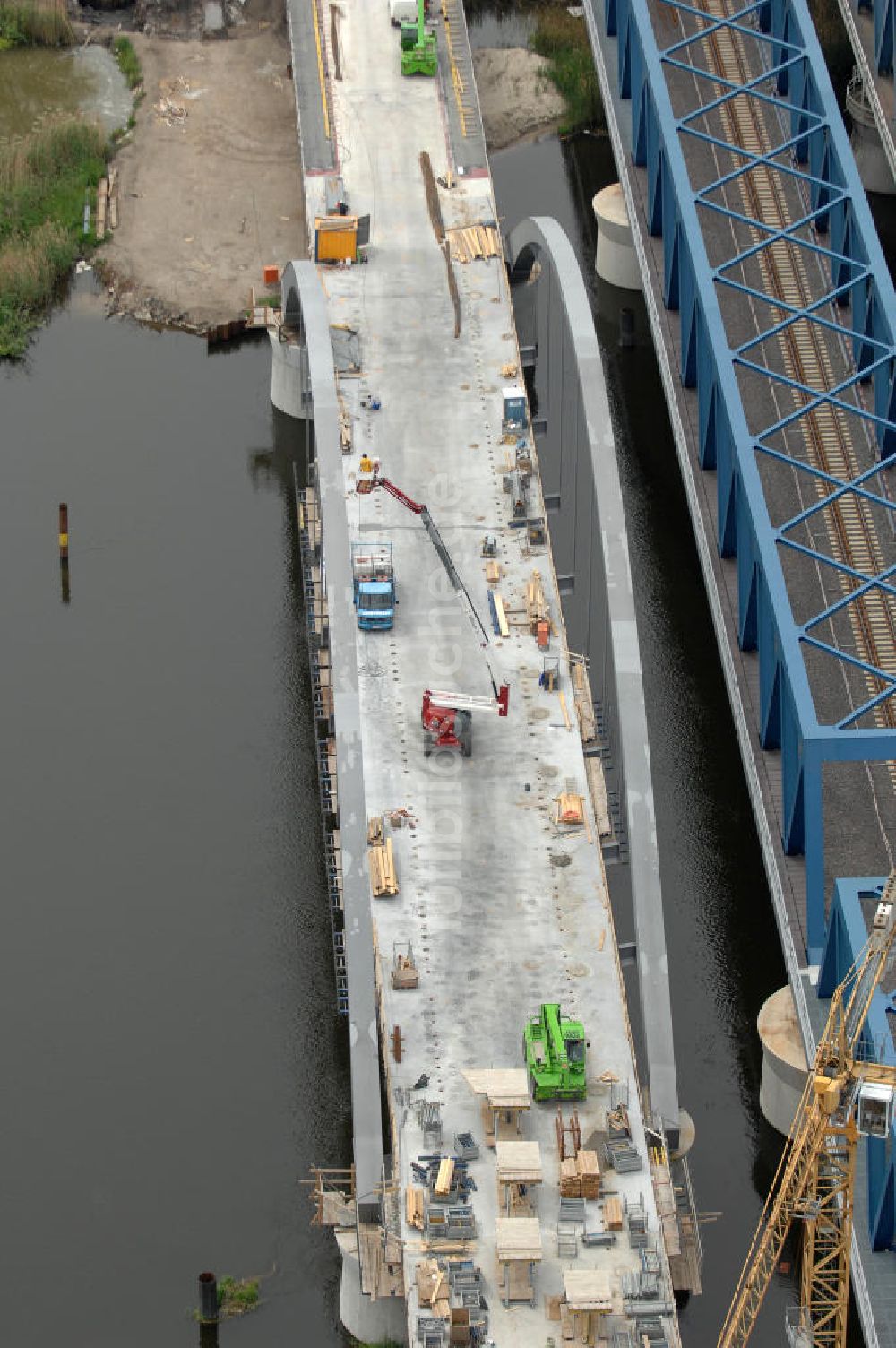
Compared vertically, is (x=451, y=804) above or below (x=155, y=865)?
above

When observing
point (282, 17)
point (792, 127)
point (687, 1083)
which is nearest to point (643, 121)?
point (792, 127)

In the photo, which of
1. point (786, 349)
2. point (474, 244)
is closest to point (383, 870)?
point (786, 349)

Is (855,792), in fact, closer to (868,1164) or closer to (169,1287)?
(868,1164)

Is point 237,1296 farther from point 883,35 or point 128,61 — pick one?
point 128,61

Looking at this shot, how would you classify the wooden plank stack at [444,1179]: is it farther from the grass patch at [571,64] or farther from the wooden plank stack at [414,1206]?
the grass patch at [571,64]

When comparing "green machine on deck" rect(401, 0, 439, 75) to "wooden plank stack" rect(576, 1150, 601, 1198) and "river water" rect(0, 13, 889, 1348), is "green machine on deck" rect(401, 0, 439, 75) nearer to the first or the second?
"river water" rect(0, 13, 889, 1348)

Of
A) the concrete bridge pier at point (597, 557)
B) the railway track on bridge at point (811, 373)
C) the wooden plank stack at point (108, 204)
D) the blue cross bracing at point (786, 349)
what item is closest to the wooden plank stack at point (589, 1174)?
the concrete bridge pier at point (597, 557)
